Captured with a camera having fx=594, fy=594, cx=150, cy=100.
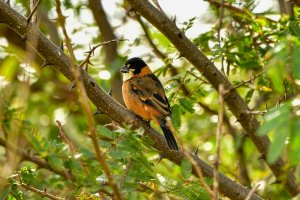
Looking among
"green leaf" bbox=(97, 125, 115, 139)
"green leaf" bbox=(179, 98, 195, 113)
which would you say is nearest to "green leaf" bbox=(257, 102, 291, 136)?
"green leaf" bbox=(97, 125, 115, 139)

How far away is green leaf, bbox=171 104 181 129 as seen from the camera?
5.02 m

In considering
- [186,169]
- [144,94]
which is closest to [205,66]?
[144,94]

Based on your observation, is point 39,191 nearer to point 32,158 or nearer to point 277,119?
point 32,158

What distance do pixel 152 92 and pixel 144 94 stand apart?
0.41 feet

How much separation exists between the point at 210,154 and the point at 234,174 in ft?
3.34

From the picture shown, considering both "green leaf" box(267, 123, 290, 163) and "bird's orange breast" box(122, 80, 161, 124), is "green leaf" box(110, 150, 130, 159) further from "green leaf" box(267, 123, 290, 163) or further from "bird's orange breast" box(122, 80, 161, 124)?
"bird's orange breast" box(122, 80, 161, 124)

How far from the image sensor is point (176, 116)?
5.05 meters

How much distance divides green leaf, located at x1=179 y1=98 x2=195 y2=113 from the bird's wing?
1.00ft

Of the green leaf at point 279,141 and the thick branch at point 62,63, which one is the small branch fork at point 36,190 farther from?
the green leaf at point 279,141

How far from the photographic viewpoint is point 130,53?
7.03 m

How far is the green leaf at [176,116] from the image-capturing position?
502 cm

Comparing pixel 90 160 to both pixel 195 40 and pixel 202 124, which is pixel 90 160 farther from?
pixel 202 124

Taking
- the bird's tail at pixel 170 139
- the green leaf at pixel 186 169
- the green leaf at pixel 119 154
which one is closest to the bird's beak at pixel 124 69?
the bird's tail at pixel 170 139

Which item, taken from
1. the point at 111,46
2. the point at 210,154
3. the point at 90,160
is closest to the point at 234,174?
the point at 210,154
